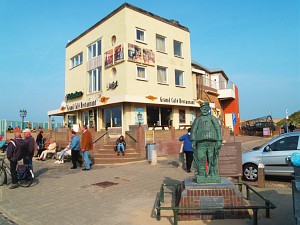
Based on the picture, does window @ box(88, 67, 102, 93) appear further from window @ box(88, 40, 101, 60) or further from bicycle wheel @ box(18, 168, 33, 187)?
bicycle wheel @ box(18, 168, 33, 187)

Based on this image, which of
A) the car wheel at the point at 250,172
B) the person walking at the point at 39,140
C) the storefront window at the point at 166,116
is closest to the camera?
the car wheel at the point at 250,172

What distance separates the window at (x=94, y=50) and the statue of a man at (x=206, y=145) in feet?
59.8

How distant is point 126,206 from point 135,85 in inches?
544

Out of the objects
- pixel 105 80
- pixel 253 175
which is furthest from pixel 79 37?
pixel 253 175

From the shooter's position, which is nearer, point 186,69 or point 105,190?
point 105,190

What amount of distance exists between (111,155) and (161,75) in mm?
9469

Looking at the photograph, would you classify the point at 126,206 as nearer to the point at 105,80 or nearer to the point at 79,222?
the point at 79,222

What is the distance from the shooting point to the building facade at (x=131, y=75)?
1967 cm

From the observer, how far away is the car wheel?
30.6 feet

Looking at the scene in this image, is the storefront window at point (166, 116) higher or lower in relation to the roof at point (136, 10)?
lower

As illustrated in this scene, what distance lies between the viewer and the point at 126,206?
6.62m

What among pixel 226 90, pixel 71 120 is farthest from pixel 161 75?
pixel 226 90

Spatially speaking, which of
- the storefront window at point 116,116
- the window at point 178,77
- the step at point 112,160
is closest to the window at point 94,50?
the storefront window at point 116,116

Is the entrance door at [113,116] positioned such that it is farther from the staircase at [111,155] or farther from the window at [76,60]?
the window at [76,60]
